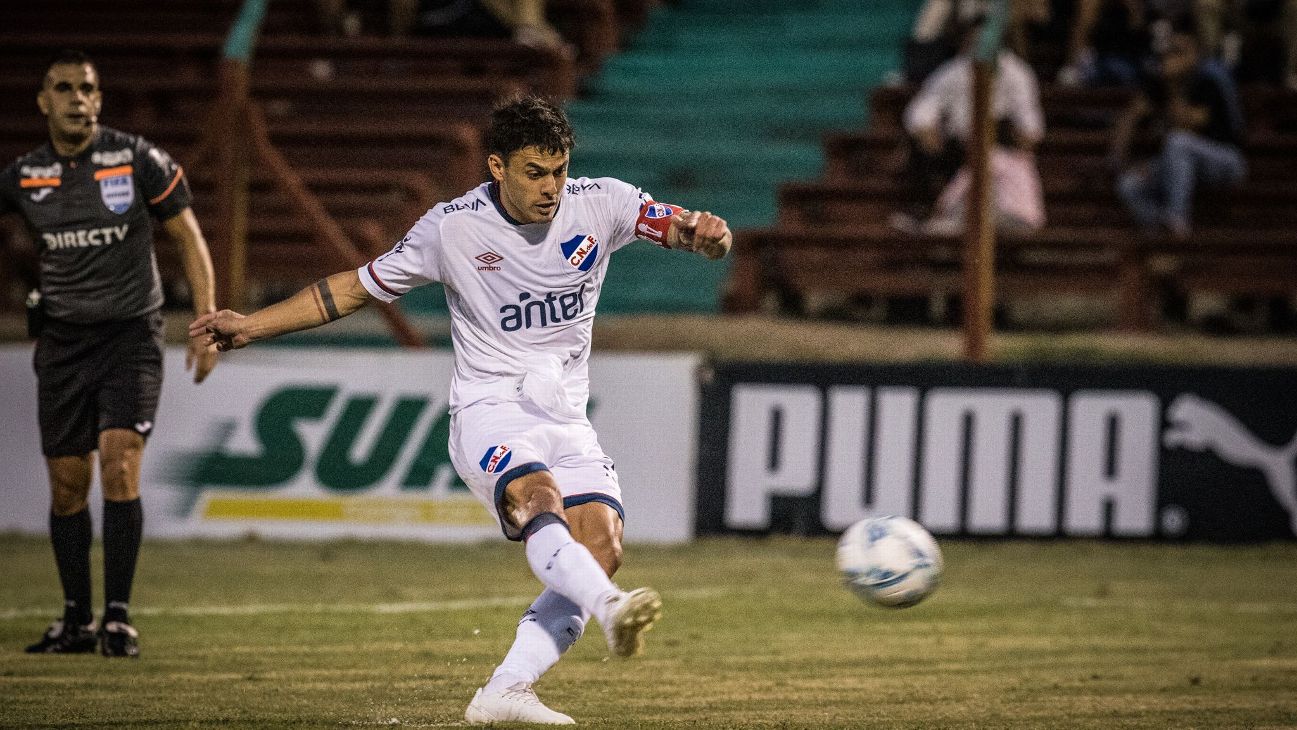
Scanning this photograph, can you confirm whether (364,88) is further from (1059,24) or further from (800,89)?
(1059,24)

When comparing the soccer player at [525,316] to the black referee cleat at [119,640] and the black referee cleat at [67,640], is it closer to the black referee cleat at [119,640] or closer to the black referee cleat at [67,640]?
the black referee cleat at [119,640]

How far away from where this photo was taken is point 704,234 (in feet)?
19.3

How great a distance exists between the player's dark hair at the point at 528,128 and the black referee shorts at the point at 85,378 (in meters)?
2.47

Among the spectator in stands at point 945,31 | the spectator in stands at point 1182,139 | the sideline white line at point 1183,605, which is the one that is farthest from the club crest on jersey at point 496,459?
the spectator in stands at point 945,31

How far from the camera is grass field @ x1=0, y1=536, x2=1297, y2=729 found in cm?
632

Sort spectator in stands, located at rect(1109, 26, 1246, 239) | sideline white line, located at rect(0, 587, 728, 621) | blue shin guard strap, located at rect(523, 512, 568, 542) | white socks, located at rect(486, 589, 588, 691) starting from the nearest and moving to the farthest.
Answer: blue shin guard strap, located at rect(523, 512, 568, 542)
white socks, located at rect(486, 589, 588, 691)
sideline white line, located at rect(0, 587, 728, 621)
spectator in stands, located at rect(1109, 26, 1246, 239)

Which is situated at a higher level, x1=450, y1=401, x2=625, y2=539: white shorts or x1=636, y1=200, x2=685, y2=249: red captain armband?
x1=636, y1=200, x2=685, y2=249: red captain armband

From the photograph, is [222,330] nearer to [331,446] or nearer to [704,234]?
[704,234]

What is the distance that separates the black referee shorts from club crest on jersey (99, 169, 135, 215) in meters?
0.49

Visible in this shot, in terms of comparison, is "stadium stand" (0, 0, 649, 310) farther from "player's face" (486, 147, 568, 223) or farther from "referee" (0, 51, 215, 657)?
"player's face" (486, 147, 568, 223)

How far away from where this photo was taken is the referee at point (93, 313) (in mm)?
7523

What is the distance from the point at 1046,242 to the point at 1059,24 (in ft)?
11.8

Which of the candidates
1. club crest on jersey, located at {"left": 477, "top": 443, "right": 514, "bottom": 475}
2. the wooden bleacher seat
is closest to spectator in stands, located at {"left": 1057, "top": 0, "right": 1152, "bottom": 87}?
the wooden bleacher seat

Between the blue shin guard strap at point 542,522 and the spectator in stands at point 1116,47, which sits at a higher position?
the spectator in stands at point 1116,47
